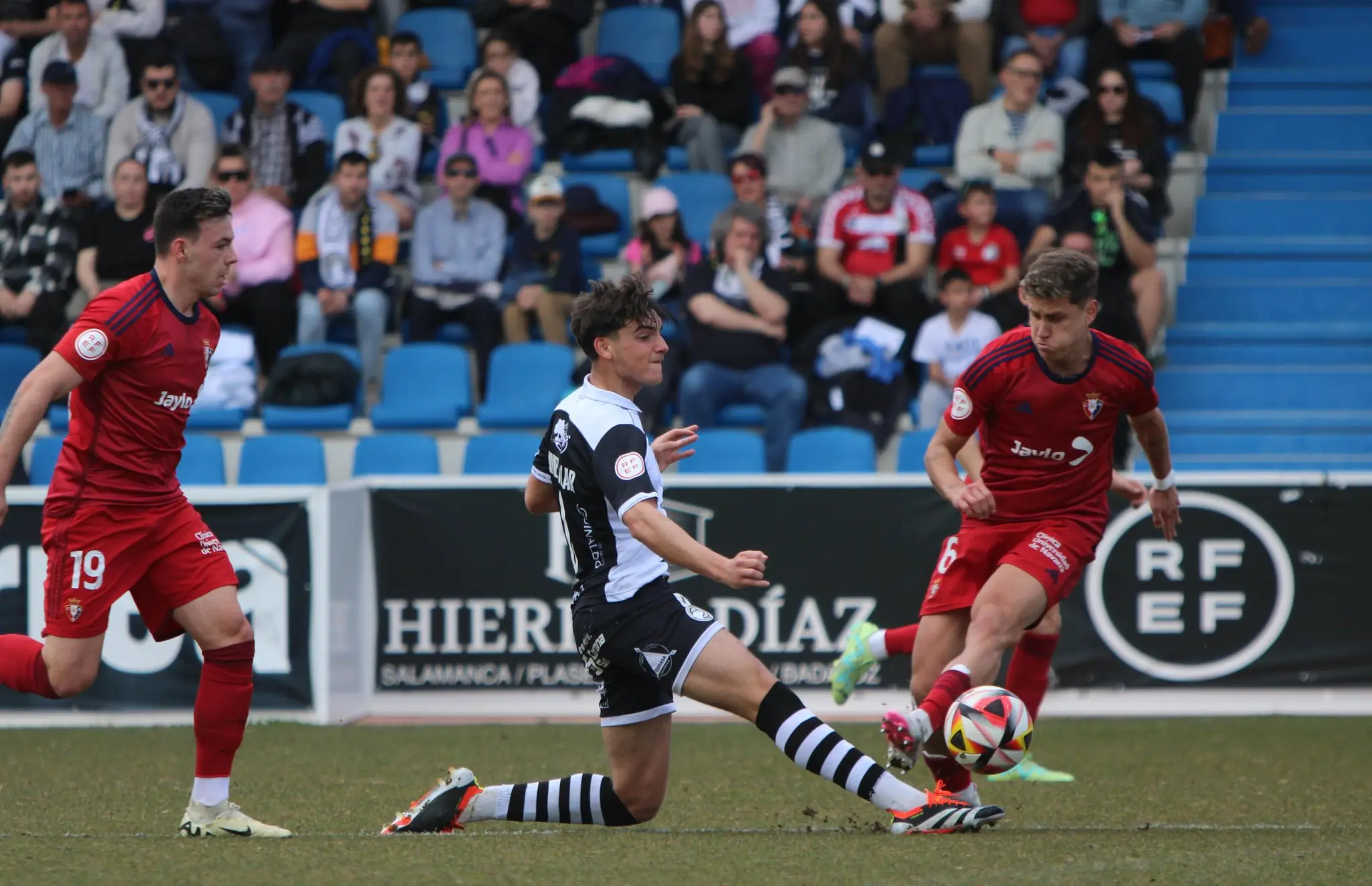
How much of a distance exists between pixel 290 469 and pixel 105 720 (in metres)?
2.46

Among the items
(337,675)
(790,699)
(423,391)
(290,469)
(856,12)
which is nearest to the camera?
(790,699)

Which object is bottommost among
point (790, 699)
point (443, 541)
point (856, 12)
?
point (443, 541)

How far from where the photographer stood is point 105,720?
9.72m

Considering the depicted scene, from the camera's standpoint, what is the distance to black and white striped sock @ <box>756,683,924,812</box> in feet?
17.3

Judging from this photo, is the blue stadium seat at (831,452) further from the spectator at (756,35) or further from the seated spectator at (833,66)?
the spectator at (756,35)

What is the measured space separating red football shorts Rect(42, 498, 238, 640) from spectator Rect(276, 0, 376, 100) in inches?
370

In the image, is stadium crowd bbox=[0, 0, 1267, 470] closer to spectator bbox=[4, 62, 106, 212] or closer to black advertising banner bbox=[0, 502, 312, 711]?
spectator bbox=[4, 62, 106, 212]

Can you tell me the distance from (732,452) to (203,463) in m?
3.59

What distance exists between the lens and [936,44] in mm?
14055

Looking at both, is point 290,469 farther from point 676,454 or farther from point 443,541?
point 676,454

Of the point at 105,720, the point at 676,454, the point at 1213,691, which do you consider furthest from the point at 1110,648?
the point at 105,720

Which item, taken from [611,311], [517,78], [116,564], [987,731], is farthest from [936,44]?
[116,564]

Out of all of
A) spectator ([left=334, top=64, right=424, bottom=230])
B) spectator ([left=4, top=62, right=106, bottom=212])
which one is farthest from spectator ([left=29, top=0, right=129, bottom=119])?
spectator ([left=334, top=64, right=424, bottom=230])

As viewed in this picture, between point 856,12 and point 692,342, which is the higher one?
point 856,12
